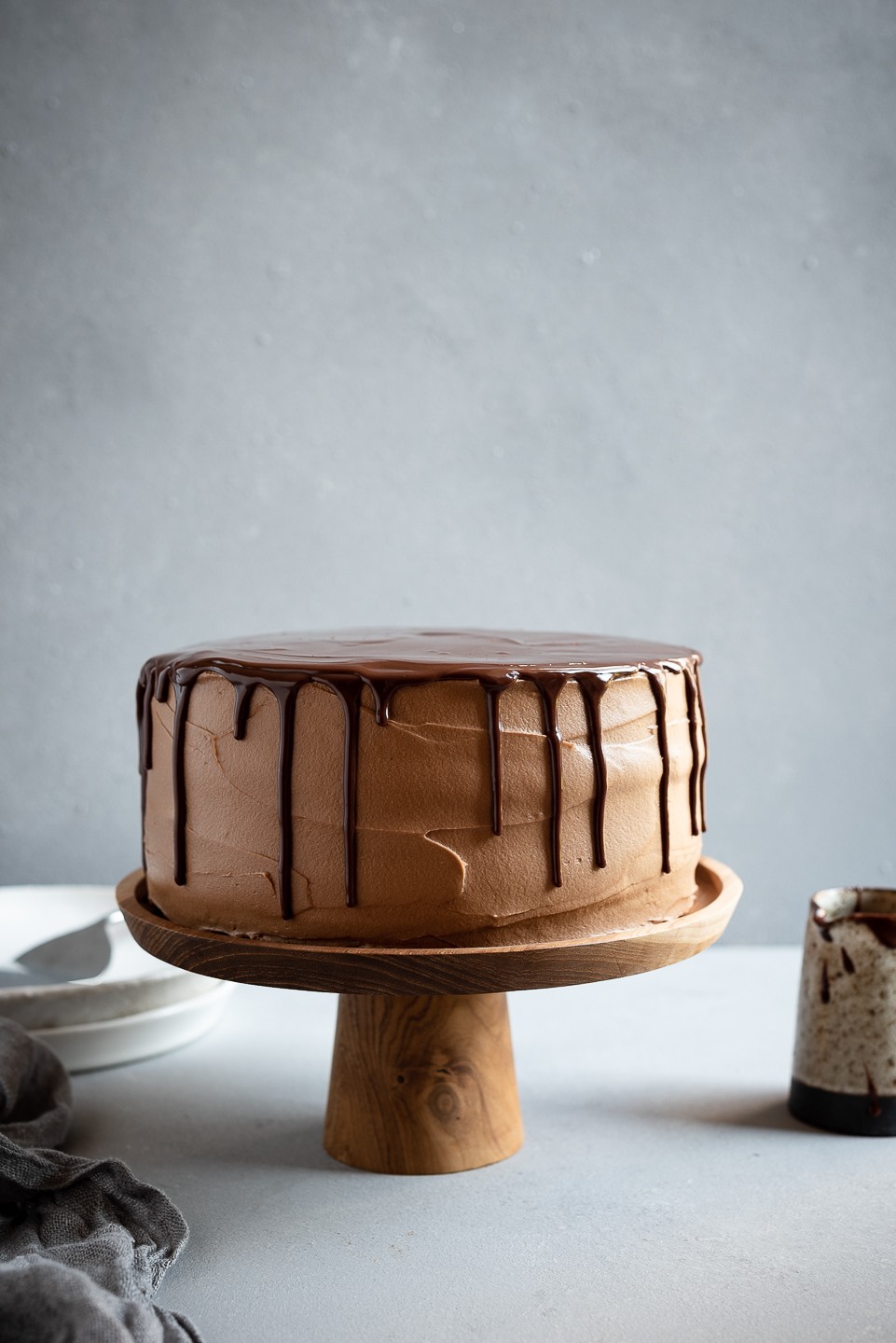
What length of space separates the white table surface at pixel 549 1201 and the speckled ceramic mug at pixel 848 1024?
0.10 ft

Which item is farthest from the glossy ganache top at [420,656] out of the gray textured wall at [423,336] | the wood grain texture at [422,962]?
the gray textured wall at [423,336]

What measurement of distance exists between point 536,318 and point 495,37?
0.41 metres

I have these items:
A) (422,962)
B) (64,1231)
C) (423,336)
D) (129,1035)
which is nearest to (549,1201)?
(422,962)

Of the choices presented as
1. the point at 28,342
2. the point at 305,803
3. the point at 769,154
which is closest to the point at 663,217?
the point at 769,154

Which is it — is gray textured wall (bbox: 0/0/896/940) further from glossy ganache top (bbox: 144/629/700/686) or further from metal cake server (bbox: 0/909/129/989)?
glossy ganache top (bbox: 144/629/700/686)

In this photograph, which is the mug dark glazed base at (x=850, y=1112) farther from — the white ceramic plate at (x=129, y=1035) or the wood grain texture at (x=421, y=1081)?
the white ceramic plate at (x=129, y=1035)

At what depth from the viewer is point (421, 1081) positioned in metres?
1.23

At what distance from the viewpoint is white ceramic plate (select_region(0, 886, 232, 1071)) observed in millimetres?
1434

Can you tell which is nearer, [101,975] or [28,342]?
[101,975]

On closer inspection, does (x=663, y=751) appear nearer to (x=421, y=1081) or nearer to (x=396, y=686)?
(x=396, y=686)

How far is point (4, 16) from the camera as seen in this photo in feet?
5.74

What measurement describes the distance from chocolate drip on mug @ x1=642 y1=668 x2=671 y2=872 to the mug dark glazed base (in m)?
0.37

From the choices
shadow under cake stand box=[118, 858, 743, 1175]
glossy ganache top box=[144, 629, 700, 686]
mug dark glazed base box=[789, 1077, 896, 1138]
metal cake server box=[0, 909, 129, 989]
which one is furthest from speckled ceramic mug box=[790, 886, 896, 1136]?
metal cake server box=[0, 909, 129, 989]

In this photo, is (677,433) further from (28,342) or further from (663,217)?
(28,342)
